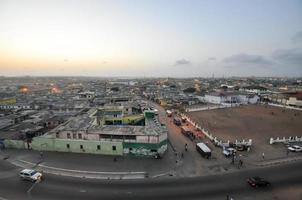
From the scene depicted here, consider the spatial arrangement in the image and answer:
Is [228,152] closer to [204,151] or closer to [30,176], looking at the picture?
[204,151]

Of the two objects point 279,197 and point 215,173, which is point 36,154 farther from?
point 279,197

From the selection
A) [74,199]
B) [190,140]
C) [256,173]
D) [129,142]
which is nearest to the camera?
[74,199]

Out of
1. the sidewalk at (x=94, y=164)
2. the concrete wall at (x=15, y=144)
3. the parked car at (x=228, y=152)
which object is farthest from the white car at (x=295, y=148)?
the concrete wall at (x=15, y=144)

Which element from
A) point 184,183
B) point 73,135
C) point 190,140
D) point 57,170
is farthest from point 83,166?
point 190,140

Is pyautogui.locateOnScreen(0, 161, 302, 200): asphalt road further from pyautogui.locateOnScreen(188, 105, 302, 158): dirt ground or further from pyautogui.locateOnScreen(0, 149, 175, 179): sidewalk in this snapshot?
pyautogui.locateOnScreen(188, 105, 302, 158): dirt ground

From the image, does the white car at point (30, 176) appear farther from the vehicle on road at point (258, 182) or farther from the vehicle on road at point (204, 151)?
the vehicle on road at point (258, 182)

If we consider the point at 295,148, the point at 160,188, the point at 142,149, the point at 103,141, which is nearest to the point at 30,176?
the point at 103,141
